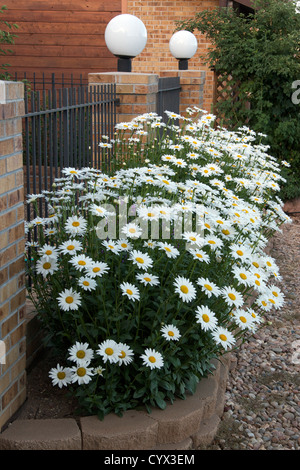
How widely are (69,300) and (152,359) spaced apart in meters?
0.46

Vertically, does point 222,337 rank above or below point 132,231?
below

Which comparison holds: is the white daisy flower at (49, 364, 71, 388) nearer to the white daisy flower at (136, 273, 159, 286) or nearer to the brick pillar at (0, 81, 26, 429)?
the brick pillar at (0, 81, 26, 429)

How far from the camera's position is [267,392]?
334 cm

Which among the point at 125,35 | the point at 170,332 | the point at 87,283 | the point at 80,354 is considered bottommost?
the point at 80,354

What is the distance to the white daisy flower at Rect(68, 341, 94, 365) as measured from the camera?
2443 millimetres

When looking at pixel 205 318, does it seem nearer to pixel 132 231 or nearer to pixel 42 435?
pixel 132 231

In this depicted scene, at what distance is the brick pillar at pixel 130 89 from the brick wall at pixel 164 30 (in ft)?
19.3

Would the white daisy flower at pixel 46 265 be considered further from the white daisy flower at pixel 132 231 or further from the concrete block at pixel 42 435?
the concrete block at pixel 42 435

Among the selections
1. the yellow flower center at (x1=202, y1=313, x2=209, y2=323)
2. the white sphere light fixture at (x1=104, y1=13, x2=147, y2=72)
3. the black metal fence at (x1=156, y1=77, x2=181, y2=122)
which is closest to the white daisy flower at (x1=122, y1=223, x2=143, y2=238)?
the yellow flower center at (x1=202, y1=313, x2=209, y2=323)

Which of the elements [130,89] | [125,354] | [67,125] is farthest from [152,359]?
[130,89]

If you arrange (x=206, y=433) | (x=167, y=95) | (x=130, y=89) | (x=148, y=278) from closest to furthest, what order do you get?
(x=148, y=278) → (x=206, y=433) → (x=130, y=89) → (x=167, y=95)
